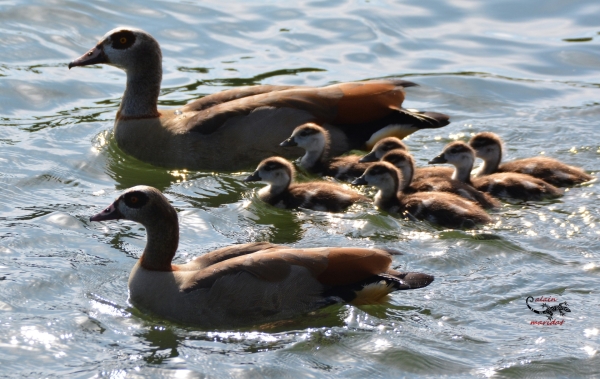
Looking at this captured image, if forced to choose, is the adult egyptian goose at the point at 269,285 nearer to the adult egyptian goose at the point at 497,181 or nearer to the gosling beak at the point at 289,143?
the adult egyptian goose at the point at 497,181

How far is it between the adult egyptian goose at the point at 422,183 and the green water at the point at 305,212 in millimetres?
427

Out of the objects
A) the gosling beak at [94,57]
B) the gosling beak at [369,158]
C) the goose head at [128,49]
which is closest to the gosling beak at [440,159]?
the gosling beak at [369,158]

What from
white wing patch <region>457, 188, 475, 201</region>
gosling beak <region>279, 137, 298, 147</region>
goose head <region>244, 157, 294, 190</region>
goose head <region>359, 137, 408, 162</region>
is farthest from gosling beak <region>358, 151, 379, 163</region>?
white wing patch <region>457, 188, 475, 201</region>

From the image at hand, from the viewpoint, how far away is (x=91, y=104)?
534 inches

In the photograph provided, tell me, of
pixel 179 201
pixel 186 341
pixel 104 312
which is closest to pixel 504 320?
pixel 186 341

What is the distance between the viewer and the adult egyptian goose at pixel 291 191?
410 inches

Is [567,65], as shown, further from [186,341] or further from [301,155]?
[186,341]

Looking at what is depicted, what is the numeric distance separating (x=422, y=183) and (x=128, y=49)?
3.77 metres

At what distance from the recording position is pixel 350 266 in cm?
805

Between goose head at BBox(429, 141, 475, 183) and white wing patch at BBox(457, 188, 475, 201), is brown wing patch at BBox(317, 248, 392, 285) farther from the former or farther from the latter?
goose head at BBox(429, 141, 475, 183)

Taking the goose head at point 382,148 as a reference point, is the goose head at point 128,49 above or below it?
above

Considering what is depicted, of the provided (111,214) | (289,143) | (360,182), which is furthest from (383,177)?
(111,214)

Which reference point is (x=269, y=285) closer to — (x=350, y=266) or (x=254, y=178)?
(x=350, y=266)

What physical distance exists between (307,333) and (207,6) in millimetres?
9668
